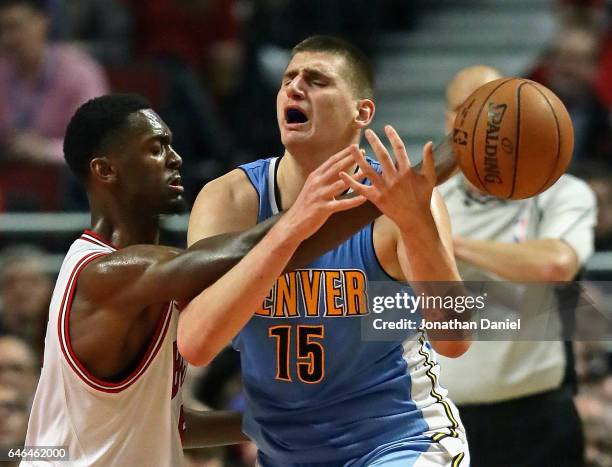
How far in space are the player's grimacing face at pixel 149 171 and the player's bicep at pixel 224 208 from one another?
79mm

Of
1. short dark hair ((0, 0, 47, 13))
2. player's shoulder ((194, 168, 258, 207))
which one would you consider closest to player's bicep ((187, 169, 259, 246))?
player's shoulder ((194, 168, 258, 207))

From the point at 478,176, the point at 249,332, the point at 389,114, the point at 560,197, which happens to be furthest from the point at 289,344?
the point at 389,114

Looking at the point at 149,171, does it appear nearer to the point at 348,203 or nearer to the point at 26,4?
the point at 348,203

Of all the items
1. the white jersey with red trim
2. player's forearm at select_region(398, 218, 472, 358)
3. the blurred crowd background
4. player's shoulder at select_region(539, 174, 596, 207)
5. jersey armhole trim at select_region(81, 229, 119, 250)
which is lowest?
the white jersey with red trim

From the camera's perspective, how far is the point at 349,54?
4.16 meters

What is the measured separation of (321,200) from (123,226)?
0.81 m

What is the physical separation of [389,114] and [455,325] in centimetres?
489

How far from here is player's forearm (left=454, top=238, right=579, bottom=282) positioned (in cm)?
474

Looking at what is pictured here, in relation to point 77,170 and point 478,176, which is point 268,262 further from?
point 77,170

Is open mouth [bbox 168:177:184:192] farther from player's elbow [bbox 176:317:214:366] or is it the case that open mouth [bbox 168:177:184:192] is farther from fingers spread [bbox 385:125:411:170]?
fingers spread [bbox 385:125:411:170]

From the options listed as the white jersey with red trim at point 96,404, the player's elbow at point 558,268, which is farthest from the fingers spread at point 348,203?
the player's elbow at point 558,268

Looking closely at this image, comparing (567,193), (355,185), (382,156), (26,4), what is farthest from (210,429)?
(26,4)

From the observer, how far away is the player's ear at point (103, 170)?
3.96 meters

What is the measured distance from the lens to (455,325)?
152 inches
